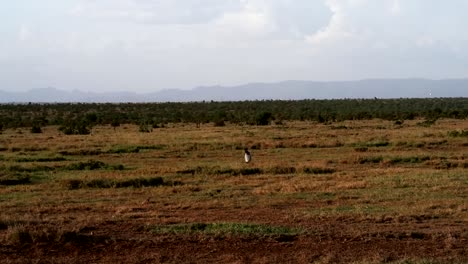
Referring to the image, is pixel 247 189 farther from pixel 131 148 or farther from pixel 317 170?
pixel 131 148

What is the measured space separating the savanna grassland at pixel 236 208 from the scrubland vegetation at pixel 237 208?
3 centimetres

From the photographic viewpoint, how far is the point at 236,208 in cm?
1527

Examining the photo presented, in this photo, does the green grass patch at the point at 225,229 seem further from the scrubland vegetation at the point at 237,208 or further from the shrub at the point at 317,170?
the shrub at the point at 317,170

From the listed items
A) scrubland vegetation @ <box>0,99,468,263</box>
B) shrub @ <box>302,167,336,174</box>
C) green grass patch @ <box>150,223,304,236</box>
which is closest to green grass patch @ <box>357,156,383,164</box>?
scrubland vegetation @ <box>0,99,468,263</box>

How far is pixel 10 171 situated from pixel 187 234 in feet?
45.5

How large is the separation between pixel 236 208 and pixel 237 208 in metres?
0.02

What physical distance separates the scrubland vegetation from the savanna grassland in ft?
0.10

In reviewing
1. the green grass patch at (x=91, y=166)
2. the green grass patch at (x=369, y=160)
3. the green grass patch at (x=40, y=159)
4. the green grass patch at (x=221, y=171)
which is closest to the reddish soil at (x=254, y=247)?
the green grass patch at (x=221, y=171)

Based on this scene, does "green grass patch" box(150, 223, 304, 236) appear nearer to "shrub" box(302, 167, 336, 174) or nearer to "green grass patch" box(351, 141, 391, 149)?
"shrub" box(302, 167, 336, 174)

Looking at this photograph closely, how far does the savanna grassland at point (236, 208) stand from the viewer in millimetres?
10344

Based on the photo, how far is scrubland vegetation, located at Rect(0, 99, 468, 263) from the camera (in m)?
10.4

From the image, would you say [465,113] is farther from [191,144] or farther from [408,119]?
[191,144]

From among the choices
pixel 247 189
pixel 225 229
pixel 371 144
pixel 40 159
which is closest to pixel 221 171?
pixel 247 189

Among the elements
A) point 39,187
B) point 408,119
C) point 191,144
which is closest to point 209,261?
point 39,187
